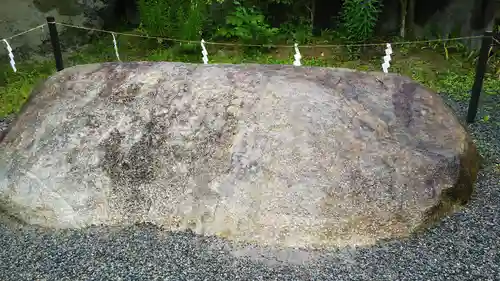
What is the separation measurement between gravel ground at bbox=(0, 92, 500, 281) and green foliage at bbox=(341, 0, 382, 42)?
344 cm

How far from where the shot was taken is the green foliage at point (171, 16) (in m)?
6.84

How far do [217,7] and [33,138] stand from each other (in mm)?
4254

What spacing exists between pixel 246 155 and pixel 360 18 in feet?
11.9

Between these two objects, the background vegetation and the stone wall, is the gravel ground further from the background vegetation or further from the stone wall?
the stone wall

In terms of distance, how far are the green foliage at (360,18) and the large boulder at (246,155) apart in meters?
2.66

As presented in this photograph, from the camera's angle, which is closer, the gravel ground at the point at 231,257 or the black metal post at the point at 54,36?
the gravel ground at the point at 231,257

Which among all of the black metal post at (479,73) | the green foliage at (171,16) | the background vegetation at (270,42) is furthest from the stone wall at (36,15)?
the black metal post at (479,73)

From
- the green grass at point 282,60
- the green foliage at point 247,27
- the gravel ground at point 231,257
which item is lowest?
the gravel ground at point 231,257

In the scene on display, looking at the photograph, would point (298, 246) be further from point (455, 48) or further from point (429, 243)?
point (455, 48)

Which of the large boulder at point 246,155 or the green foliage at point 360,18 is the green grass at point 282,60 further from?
the large boulder at point 246,155

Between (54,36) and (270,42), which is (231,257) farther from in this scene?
(270,42)

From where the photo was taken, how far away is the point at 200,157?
140 inches

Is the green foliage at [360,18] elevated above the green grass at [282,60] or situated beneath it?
elevated above

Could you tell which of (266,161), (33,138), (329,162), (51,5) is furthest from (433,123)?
(51,5)
